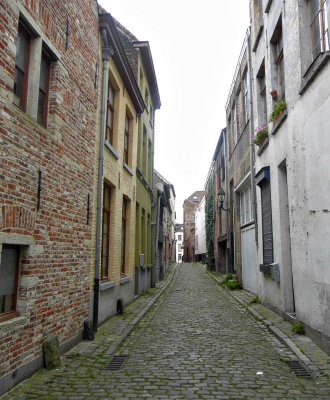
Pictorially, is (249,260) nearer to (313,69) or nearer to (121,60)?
(121,60)

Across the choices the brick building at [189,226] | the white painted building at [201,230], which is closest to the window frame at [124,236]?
the white painted building at [201,230]

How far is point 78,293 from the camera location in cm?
648

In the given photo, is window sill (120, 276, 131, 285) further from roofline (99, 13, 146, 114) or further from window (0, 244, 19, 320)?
window (0, 244, 19, 320)

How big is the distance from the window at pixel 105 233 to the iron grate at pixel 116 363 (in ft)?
9.59

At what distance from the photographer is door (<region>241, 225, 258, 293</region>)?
12.3 meters

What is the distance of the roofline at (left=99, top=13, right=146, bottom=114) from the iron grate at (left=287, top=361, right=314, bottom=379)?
7.04 m

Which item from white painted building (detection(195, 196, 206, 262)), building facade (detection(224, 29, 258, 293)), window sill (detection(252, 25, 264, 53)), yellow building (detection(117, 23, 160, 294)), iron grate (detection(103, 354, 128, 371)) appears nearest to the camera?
iron grate (detection(103, 354, 128, 371))

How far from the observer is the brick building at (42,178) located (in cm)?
427

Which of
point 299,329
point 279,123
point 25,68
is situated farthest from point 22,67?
point 299,329

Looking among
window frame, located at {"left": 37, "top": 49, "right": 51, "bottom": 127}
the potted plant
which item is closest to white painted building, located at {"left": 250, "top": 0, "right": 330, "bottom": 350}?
the potted plant

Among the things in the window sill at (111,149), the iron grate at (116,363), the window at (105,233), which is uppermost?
the window sill at (111,149)

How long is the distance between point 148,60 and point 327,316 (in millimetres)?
11950

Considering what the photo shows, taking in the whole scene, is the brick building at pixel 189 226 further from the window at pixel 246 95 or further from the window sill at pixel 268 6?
the window sill at pixel 268 6

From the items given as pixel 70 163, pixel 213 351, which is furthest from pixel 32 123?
pixel 213 351
